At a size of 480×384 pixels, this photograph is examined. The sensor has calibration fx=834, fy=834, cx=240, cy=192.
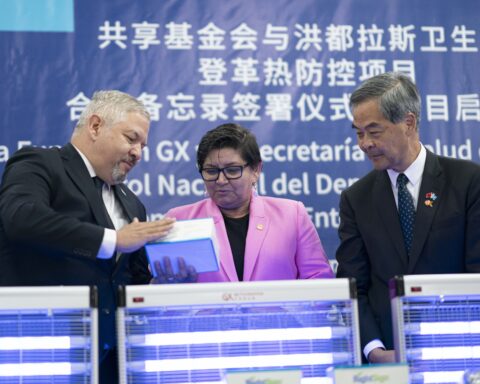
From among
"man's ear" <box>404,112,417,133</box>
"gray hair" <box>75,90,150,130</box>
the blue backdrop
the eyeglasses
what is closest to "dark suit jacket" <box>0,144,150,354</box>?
"gray hair" <box>75,90,150,130</box>

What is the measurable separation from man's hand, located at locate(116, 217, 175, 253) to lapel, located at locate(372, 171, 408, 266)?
0.75 m

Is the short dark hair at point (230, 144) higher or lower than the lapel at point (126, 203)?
higher

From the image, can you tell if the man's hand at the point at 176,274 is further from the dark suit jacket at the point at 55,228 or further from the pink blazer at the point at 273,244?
the pink blazer at the point at 273,244

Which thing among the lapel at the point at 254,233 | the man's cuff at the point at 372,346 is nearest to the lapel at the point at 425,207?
the man's cuff at the point at 372,346

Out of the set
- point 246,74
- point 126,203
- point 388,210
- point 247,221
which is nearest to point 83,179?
point 126,203

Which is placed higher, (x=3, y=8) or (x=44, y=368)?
(x=3, y=8)

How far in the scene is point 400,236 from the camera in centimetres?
251

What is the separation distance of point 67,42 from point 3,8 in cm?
31

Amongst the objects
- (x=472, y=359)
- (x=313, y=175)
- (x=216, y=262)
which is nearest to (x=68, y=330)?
(x=216, y=262)

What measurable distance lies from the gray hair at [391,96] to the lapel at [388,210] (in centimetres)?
20

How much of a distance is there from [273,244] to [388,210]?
392 mm

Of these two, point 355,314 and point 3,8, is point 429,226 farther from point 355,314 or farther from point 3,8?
point 3,8

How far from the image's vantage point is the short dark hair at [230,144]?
2760 mm

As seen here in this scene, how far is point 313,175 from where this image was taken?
3.72m
